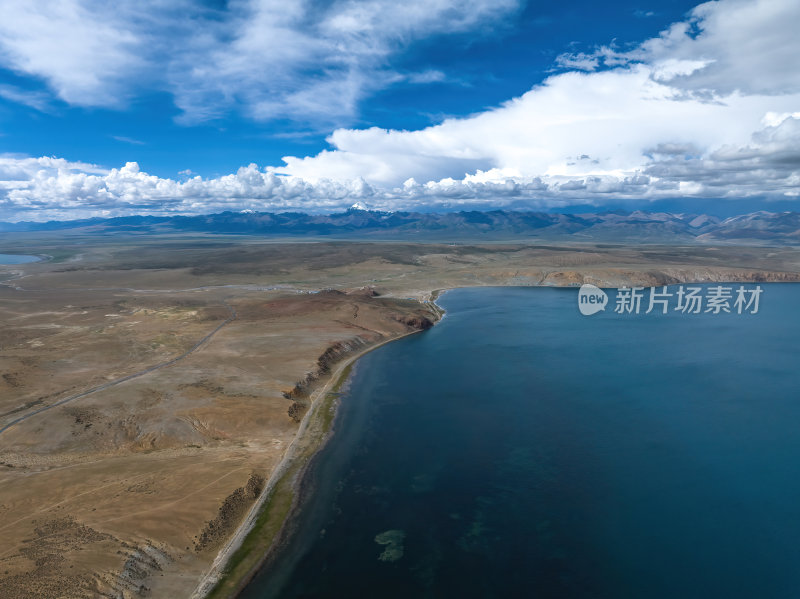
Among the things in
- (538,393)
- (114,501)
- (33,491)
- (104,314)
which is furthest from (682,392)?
(104,314)

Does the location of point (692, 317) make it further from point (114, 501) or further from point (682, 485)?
point (114, 501)

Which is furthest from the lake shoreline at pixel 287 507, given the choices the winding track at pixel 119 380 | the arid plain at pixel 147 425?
→ the winding track at pixel 119 380

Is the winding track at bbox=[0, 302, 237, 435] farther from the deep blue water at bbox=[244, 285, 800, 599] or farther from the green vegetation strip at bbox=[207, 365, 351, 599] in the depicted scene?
the green vegetation strip at bbox=[207, 365, 351, 599]

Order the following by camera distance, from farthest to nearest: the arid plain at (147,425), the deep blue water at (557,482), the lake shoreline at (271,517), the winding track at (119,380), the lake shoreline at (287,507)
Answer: the winding track at (119,380) < the deep blue water at (557,482) < the arid plain at (147,425) < the lake shoreline at (271,517) < the lake shoreline at (287,507)

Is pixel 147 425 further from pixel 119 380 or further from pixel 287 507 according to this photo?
pixel 287 507

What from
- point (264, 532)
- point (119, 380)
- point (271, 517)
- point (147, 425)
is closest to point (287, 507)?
point (271, 517)

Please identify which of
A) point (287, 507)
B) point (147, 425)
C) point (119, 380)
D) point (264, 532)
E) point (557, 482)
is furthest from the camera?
point (119, 380)

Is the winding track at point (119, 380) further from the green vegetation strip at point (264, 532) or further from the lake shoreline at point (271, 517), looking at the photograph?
the green vegetation strip at point (264, 532)

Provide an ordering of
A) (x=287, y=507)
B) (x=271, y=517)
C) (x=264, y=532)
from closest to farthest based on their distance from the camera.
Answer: (x=264, y=532) < (x=271, y=517) < (x=287, y=507)
